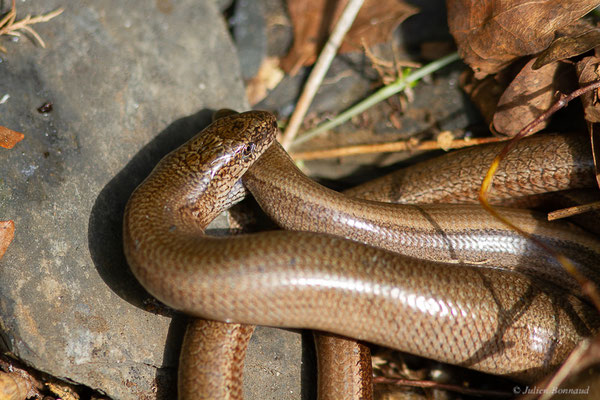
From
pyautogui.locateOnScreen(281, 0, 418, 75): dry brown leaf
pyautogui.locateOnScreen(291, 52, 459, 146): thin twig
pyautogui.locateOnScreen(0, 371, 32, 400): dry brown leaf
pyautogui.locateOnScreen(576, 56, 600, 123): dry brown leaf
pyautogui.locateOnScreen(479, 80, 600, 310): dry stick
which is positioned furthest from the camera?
pyautogui.locateOnScreen(281, 0, 418, 75): dry brown leaf

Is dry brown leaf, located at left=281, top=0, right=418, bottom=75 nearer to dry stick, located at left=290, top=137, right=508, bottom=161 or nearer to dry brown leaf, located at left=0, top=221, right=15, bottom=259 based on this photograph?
dry stick, located at left=290, top=137, right=508, bottom=161

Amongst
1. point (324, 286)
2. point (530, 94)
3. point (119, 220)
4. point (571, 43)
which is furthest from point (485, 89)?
point (119, 220)

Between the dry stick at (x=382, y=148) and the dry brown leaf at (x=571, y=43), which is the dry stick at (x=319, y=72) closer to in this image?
the dry stick at (x=382, y=148)

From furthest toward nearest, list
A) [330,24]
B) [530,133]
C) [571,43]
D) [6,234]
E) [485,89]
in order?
[330,24], [485,89], [530,133], [571,43], [6,234]

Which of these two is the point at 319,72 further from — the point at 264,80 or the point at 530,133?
the point at 530,133

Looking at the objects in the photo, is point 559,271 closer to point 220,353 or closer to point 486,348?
point 486,348

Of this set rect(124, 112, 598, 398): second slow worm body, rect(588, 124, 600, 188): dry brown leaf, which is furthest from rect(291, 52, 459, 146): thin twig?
rect(588, 124, 600, 188): dry brown leaf

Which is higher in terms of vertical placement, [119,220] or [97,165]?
[97,165]
